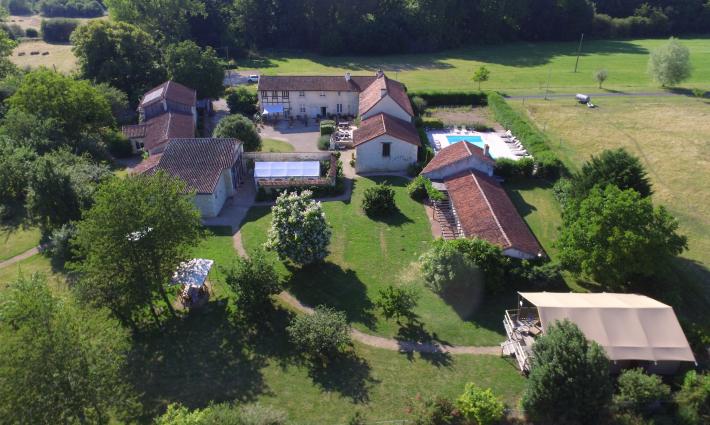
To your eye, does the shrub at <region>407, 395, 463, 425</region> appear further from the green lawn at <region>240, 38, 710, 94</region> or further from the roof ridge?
the green lawn at <region>240, 38, 710, 94</region>

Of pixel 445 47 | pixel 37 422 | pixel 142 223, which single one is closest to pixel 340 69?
pixel 445 47

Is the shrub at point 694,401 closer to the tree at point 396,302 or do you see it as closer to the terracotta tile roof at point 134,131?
the tree at point 396,302

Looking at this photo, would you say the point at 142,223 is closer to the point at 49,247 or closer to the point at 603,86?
the point at 49,247

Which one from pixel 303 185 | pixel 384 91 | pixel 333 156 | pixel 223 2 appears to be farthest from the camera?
pixel 223 2

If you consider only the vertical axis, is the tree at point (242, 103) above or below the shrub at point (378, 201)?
above

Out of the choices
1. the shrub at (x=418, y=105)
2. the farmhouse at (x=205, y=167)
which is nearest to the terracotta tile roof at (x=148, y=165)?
the farmhouse at (x=205, y=167)

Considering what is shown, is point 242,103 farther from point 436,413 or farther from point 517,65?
point 517,65
